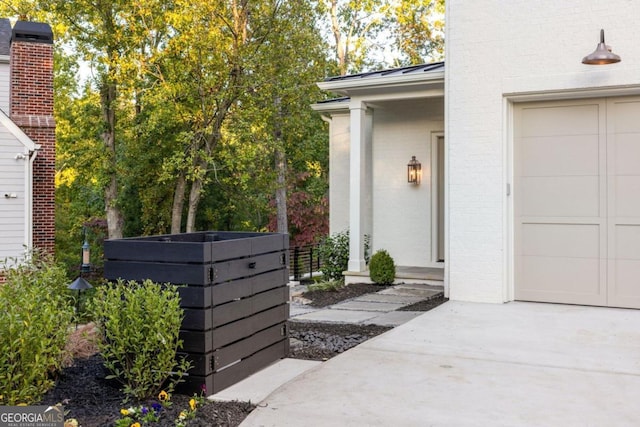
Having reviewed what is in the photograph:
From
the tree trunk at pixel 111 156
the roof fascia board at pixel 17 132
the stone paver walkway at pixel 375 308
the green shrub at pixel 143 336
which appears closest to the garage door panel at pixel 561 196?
the stone paver walkway at pixel 375 308

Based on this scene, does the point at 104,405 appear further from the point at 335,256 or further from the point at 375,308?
the point at 335,256

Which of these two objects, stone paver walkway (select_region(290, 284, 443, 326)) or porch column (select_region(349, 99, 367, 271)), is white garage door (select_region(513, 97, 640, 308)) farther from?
porch column (select_region(349, 99, 367, 271))

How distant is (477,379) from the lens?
4102 mm

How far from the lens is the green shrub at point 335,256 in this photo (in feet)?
34.4

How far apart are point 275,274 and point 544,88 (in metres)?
4.00

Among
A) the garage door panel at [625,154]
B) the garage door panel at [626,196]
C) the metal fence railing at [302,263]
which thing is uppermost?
the garage door panel at [625,154]

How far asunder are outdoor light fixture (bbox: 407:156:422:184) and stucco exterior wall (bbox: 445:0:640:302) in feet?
9.20

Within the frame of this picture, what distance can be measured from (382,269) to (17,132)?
8.70m

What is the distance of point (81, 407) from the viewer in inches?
138

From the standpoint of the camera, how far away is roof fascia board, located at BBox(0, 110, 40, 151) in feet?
42.4

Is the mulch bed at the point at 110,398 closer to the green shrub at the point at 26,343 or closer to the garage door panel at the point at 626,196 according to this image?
the green shrub at the point at 26,343

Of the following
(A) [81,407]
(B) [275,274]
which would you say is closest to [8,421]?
(A) [81,407]

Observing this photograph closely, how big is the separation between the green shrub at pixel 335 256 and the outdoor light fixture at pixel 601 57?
17.3ft

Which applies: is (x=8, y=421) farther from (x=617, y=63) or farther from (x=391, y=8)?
(x=391, y=8)
